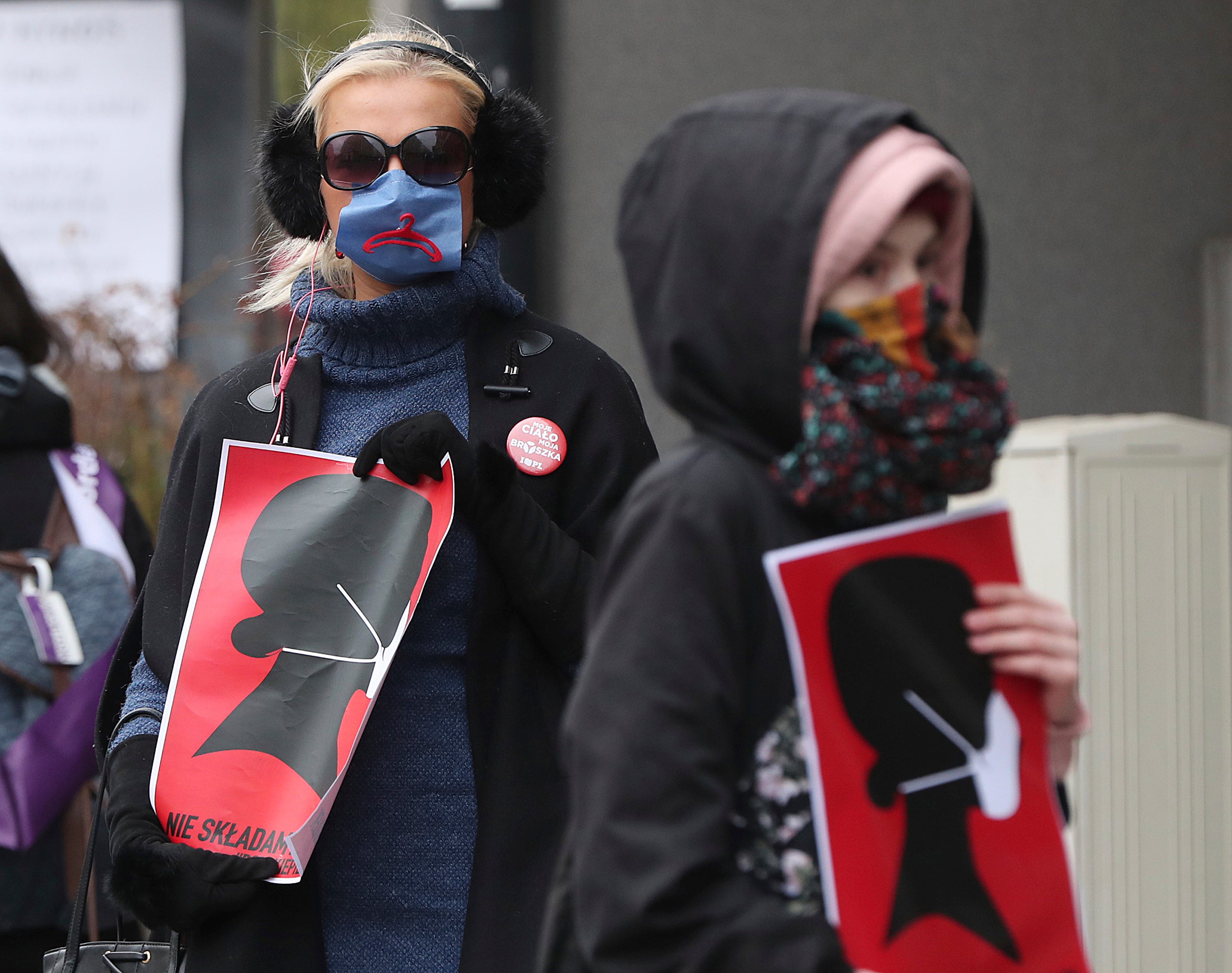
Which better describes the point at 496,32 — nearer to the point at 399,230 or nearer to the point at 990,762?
the point at 399,230

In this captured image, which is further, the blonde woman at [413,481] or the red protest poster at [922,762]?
the blonde woman at [413,481]

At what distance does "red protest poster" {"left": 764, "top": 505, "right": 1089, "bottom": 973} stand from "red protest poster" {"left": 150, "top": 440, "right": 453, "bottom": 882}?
74 cm

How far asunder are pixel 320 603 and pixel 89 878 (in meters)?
0.50

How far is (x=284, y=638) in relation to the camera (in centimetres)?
181

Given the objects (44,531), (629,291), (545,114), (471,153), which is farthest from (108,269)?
(629,291)

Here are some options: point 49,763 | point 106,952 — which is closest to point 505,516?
point 106,952

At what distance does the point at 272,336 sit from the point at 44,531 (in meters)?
3.63

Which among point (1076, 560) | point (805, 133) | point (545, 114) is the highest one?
point (545, 114)

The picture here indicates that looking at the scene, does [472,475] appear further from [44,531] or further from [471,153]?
[44,531]

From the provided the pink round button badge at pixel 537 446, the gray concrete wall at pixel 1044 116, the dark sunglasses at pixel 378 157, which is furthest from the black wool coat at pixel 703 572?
the gray concrete wall at pixel 1044 116

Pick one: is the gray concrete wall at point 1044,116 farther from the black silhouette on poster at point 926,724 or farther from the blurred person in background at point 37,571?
the black silhouette on poster at point 926,724

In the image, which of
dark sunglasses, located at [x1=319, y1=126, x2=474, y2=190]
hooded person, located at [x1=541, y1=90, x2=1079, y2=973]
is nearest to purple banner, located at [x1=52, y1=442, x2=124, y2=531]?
dark sunglasses, located at [x1=319, y1=126, x2=474, y2=190]

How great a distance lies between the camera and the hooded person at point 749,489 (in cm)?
107

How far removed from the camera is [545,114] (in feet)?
13.8
